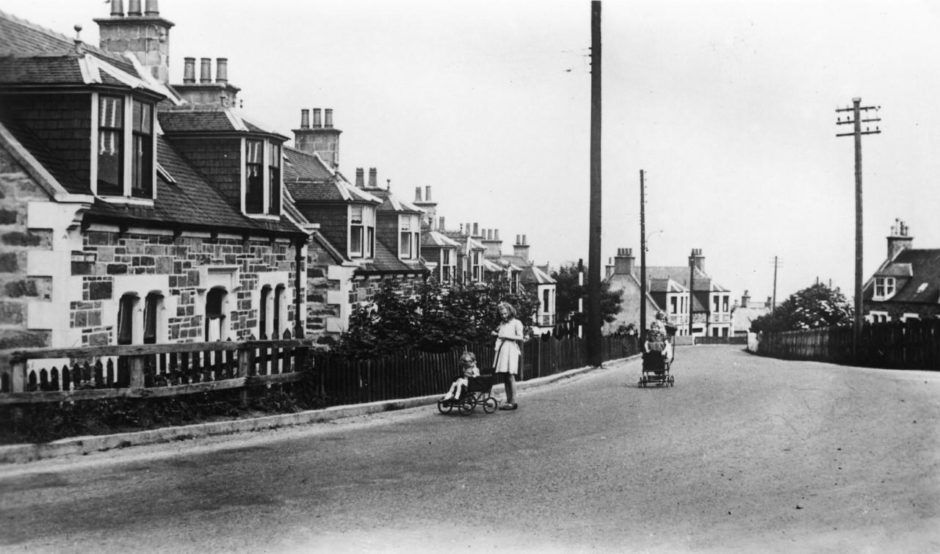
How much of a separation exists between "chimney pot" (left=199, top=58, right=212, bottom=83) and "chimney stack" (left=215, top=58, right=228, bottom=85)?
241 millimetres

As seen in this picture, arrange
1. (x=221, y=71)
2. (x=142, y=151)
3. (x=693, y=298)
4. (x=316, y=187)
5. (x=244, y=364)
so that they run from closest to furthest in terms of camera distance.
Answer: (x=244, y=364) → (x=142, y=151) → (x=221, y=71) → (x=316, y=187) → (x=693, y=298)

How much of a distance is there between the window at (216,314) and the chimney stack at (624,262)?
69.8 m

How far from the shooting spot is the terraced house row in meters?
12.7

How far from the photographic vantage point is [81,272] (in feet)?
44.0

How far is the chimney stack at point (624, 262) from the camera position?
85.7 m

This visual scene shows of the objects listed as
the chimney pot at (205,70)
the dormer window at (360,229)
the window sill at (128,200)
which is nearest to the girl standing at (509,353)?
the window sill at (128,200)

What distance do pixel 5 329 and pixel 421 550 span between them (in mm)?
8849

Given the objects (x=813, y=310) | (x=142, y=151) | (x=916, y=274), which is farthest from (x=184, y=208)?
(x=813, y=310)

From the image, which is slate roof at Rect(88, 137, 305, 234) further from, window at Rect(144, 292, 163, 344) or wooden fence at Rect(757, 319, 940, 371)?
wooden fence at Rect(757, 319, 940, 371)

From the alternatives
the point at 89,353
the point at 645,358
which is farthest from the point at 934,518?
the point at 645,358

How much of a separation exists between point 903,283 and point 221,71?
48.2 metres

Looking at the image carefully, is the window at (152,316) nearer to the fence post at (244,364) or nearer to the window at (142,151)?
the window at (142,151)

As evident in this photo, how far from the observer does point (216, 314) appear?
18.5m

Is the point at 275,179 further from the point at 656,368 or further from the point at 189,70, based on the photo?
the point at 656,368
